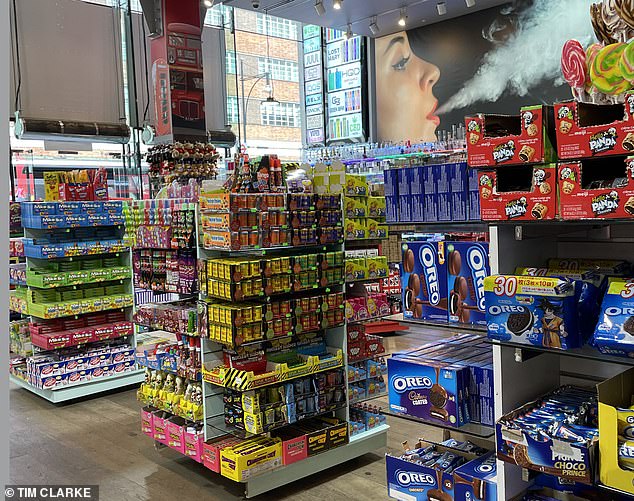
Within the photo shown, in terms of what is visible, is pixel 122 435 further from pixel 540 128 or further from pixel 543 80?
pixel 543 80

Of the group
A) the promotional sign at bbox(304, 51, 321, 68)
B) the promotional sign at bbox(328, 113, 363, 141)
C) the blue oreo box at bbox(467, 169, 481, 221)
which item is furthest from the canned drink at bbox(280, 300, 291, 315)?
the promotional sign at bbox(304, 51, 321, 68)

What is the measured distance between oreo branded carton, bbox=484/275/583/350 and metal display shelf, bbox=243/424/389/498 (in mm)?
2267

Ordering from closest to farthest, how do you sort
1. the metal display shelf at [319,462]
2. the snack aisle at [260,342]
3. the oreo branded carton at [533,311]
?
the oreo branded carton at [533,311] → the snack aisle at [260,342] → the metal display shelf at [319,462]

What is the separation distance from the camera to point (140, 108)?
8.89 m

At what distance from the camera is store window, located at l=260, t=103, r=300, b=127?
35.3ft

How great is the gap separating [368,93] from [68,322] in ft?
21.1

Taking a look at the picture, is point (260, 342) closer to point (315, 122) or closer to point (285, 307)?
point (285, 307)

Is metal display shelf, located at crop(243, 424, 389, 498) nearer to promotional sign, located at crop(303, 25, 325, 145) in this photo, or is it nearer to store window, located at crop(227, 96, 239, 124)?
store window, located at crop(227, 96, 239, 124)

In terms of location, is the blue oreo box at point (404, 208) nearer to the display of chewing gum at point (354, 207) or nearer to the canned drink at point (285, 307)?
the canned drink at point (285, 307)

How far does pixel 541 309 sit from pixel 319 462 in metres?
2.59

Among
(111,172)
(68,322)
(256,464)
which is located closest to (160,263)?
(256,464)

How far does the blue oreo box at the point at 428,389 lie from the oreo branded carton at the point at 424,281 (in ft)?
0.66

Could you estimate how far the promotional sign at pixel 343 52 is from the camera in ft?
35.0

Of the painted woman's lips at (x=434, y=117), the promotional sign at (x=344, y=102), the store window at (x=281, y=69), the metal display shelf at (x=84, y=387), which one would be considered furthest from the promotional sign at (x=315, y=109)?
the metal display shelf at (x=84, y=387)
